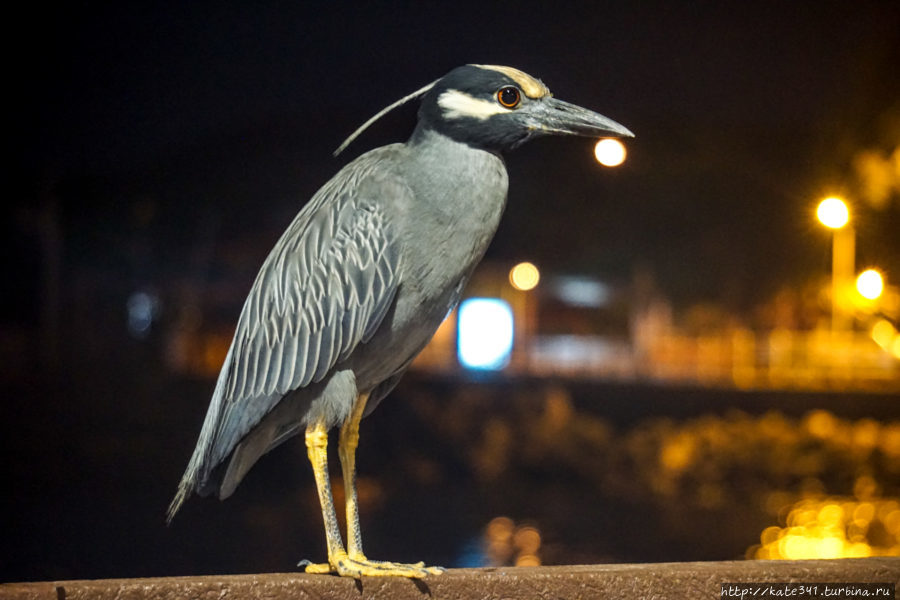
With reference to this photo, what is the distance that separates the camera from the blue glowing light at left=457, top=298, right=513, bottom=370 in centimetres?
915

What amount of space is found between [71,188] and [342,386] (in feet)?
17.6

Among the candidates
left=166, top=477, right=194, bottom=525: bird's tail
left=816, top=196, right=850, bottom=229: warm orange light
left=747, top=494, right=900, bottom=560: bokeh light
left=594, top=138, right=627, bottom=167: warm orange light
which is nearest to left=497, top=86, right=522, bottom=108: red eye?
left=594, top=138, right=627, bottom=167: warm orange light

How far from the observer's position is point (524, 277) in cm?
1041

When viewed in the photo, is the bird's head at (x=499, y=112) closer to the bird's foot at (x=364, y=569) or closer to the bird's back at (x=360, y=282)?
the bird's back at (x=360, y=282)

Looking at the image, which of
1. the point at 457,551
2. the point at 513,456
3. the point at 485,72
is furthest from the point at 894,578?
the point at 513,456

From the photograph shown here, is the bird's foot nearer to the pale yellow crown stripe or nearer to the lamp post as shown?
the pale yellow crown stripe

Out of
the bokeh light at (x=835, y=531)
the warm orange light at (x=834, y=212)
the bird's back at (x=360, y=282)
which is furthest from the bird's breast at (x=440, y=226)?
the bokeh light at (x=835, y=531)

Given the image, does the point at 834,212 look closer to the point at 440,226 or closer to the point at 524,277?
the point at 440,226

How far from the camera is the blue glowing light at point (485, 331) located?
915 centimetres

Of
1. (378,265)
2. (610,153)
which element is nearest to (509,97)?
(378,265)

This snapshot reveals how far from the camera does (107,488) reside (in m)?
6.94

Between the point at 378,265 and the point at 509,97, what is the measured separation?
1.66 ft

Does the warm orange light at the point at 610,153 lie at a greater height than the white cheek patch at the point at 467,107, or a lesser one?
greater

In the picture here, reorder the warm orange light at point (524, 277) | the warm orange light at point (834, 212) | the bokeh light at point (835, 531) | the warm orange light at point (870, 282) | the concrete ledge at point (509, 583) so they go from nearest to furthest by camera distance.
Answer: the concrete ledge at point (509, 583)
the warm orange light at point (834, 212)
the bokeh light at point (835, 531)
the warm orange light at point (870, 282)
the warm orange light at point (524, 277)
